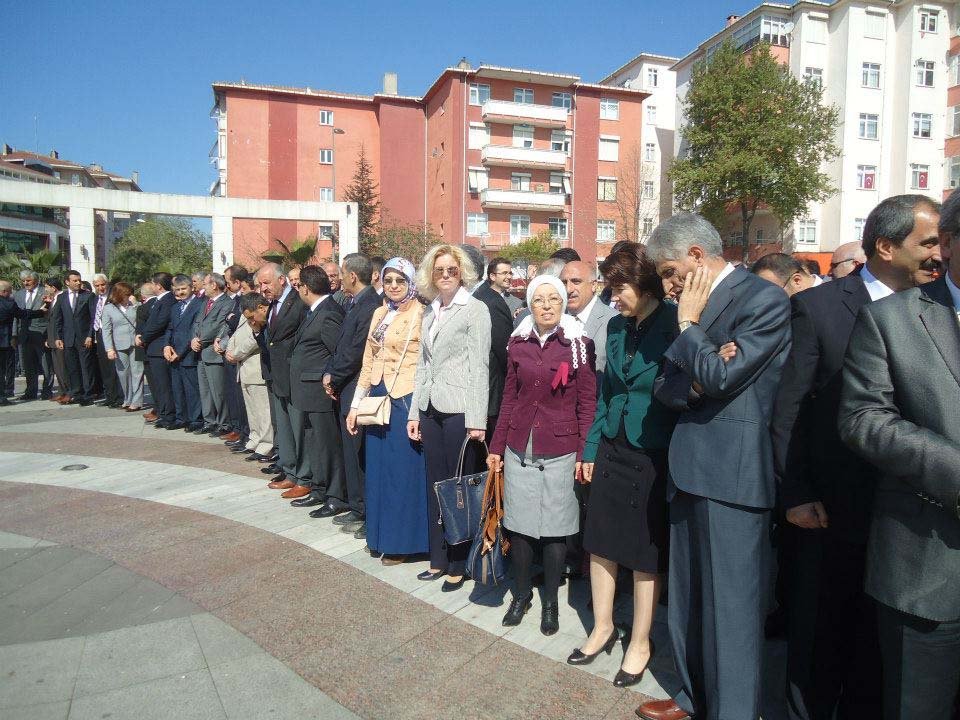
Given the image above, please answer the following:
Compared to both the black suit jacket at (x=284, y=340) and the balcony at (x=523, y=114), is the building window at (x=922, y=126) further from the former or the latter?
the black suit jacket at (x=284, y=340)

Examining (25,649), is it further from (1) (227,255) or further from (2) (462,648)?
(1) (227,255)

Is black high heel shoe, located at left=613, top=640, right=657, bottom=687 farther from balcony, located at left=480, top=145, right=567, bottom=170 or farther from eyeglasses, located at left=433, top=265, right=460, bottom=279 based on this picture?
balcony, located at left=480, top=145, right=567, bottom=170

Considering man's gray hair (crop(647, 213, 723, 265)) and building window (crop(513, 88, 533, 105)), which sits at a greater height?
building window (crop(513, 88, 533, 105))

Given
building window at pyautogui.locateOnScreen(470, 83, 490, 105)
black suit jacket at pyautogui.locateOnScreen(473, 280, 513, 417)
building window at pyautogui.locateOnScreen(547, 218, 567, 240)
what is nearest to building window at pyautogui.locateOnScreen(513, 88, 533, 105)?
building window at pyautogui.locateOnScreen(470, 83, 490, 105)

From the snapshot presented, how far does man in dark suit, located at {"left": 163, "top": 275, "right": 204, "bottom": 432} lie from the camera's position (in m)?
9.42

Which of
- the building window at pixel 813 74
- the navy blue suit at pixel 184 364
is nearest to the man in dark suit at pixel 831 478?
the navy blue suit at pixel 184 364

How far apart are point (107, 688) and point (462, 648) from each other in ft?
5.77

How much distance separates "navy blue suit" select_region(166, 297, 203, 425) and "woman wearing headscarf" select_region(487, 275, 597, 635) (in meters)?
7.10

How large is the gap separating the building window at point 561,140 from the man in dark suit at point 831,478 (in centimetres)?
4530

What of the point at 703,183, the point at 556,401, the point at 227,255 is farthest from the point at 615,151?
the point at 556,401

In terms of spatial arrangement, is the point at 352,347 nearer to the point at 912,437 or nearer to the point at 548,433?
the point at 548,433

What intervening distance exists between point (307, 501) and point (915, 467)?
207 inches

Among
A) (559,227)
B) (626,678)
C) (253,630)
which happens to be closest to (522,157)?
(559,227)

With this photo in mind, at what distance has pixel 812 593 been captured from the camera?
277 centimetres
